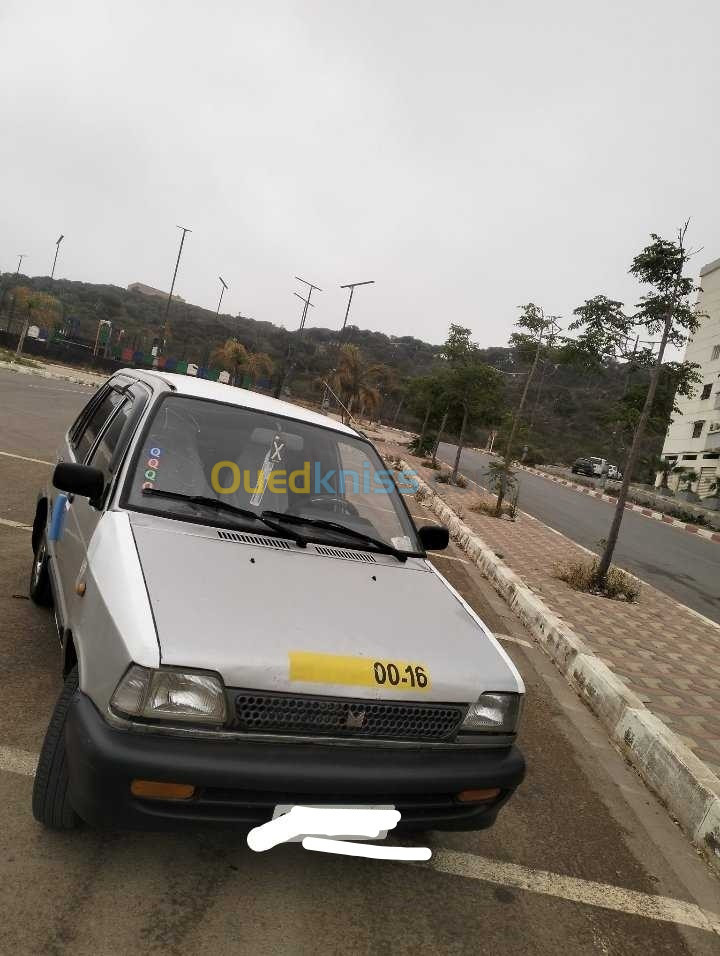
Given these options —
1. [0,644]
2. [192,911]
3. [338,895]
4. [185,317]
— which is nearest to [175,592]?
[192,911]

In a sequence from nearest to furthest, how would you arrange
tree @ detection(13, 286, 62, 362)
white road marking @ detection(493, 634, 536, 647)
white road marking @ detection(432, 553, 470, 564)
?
white road marking @ detection(493, 634, 536, 647) → white road marking @ detection(432, 553, 470, 564) → tree @ detection(13, 286, 62, 362)

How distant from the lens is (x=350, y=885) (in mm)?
2408

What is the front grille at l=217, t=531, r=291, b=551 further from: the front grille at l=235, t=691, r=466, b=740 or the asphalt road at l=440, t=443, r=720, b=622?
the asphalt road at l=440, t=443, r=720, b=622

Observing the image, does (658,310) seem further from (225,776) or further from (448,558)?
(225,776)

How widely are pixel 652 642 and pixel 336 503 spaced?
4.98 meters

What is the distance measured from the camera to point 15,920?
1.95 metres

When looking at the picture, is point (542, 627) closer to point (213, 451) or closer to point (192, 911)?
point (213, 451)

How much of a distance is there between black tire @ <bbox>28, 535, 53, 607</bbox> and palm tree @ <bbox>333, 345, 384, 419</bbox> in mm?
32486

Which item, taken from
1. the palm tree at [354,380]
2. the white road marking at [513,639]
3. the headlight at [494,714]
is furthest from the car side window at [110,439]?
the palm tree at [354,380]

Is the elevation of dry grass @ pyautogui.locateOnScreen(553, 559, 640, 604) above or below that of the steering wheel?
below

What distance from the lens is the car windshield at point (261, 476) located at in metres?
2.94

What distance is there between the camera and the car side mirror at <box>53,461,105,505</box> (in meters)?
2.81

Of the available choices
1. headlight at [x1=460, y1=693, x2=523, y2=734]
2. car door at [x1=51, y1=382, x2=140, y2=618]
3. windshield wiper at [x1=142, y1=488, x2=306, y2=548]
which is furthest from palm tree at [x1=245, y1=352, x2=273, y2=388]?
headlight at [x1=460, y1=693, x2=523, y2=734]

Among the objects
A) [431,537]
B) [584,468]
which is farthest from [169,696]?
[584,468]
